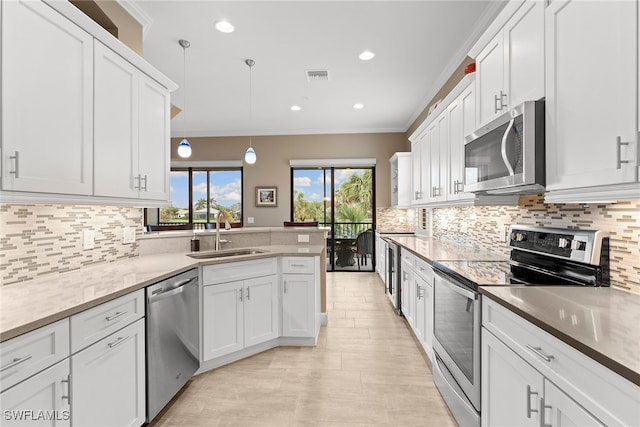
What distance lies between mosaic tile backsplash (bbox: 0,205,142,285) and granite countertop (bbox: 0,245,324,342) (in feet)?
0.21

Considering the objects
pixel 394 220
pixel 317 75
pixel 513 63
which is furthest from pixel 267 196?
pixel 513 63

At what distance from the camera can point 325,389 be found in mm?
2217

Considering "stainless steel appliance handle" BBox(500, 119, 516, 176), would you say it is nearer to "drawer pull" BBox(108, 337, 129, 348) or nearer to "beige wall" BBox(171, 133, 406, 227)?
"drawer pull" BBox(108, 337, 129, 348)

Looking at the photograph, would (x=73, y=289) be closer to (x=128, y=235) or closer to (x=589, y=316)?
(x=128, y=235)

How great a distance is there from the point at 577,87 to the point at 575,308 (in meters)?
0.91

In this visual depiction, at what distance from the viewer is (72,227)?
Answer: 196 centimetres

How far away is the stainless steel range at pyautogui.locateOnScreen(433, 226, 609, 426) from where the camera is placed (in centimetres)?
151

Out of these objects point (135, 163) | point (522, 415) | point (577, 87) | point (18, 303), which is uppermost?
point (577, 87)

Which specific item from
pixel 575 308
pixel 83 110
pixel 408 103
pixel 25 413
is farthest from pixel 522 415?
pixel 408 103

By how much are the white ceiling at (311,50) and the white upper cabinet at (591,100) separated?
156 centimetres

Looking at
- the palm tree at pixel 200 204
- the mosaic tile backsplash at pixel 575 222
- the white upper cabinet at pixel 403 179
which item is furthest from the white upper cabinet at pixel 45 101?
the palm tree at pixel 200 204

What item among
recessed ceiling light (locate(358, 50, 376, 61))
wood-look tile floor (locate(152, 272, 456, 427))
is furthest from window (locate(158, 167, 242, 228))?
wood-look tile floor (locate(152, 272, 456, 427))

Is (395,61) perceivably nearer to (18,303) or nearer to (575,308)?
(575,308)

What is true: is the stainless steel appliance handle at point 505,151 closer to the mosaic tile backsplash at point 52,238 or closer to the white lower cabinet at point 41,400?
the white lower cabinet at point 41,400
